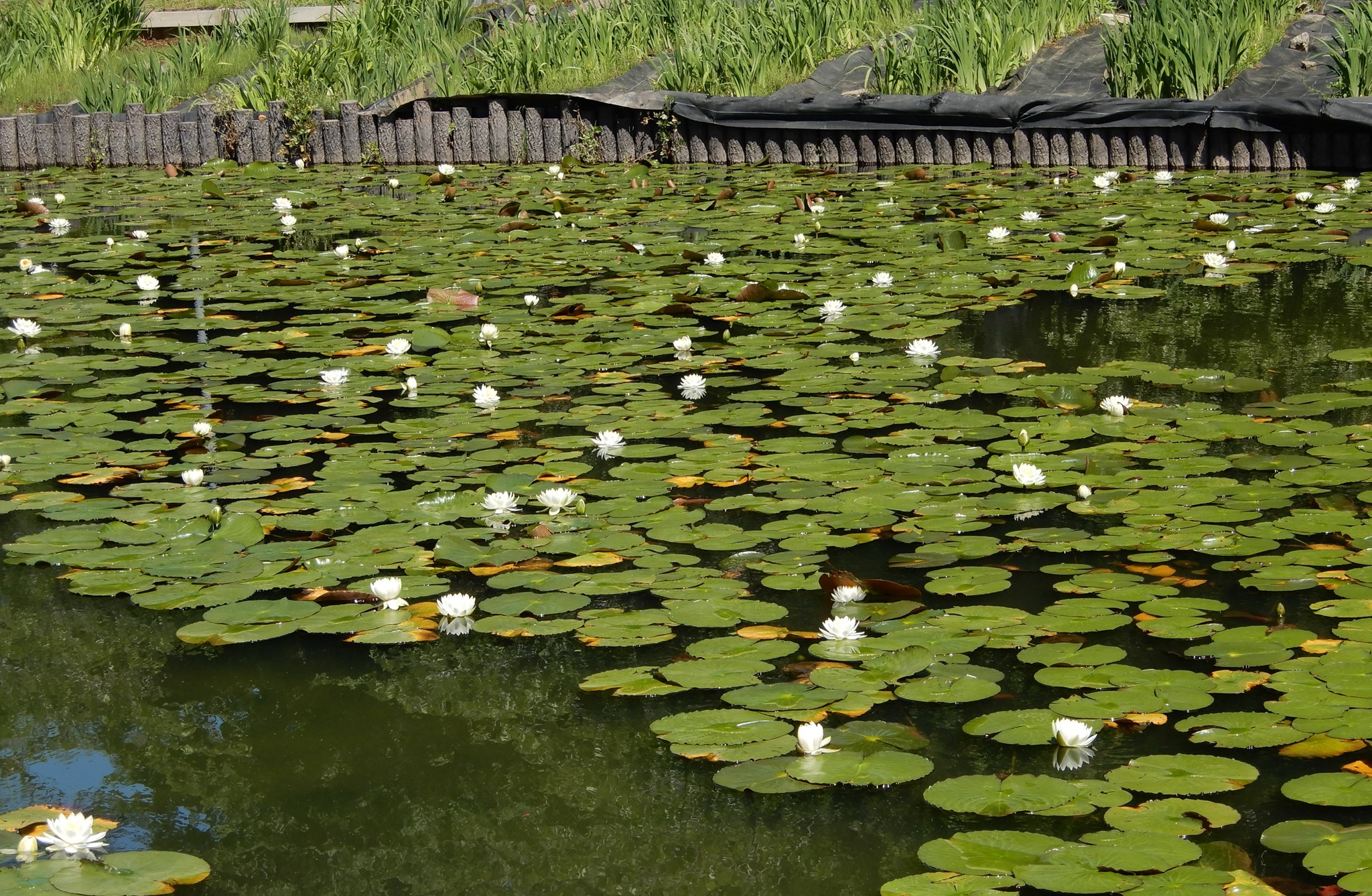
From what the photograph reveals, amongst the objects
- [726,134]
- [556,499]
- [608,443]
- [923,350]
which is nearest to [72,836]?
[556,499]

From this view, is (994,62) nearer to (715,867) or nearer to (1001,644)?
(1001,644)

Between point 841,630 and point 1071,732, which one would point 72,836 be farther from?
point 1071,732

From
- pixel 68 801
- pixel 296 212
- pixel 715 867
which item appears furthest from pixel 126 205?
pixel 715 867

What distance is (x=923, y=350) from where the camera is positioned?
3836mm

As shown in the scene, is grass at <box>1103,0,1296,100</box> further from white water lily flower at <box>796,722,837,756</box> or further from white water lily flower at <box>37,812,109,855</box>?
white water lily flower at <box>37,812,109,855</box>

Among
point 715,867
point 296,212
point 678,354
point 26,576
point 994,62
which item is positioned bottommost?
point 715,867

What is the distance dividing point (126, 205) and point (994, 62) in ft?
18.5

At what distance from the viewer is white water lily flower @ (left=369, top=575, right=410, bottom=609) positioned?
7.64 ft

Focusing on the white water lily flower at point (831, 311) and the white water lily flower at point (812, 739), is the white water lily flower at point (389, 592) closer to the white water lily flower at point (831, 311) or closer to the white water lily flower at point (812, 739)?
the white water lily flower at point (812, 739)

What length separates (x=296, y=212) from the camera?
7.45m

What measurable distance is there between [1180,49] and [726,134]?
3022 millimetres

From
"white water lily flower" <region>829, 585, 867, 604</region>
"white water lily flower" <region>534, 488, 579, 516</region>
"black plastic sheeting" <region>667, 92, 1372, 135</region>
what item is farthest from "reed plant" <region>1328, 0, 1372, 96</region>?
"white water lily flower" <region>829, 585, 867, 604</region>

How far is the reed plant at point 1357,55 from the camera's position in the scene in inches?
291

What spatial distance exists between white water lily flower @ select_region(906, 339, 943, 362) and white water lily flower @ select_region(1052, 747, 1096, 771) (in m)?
2.10
